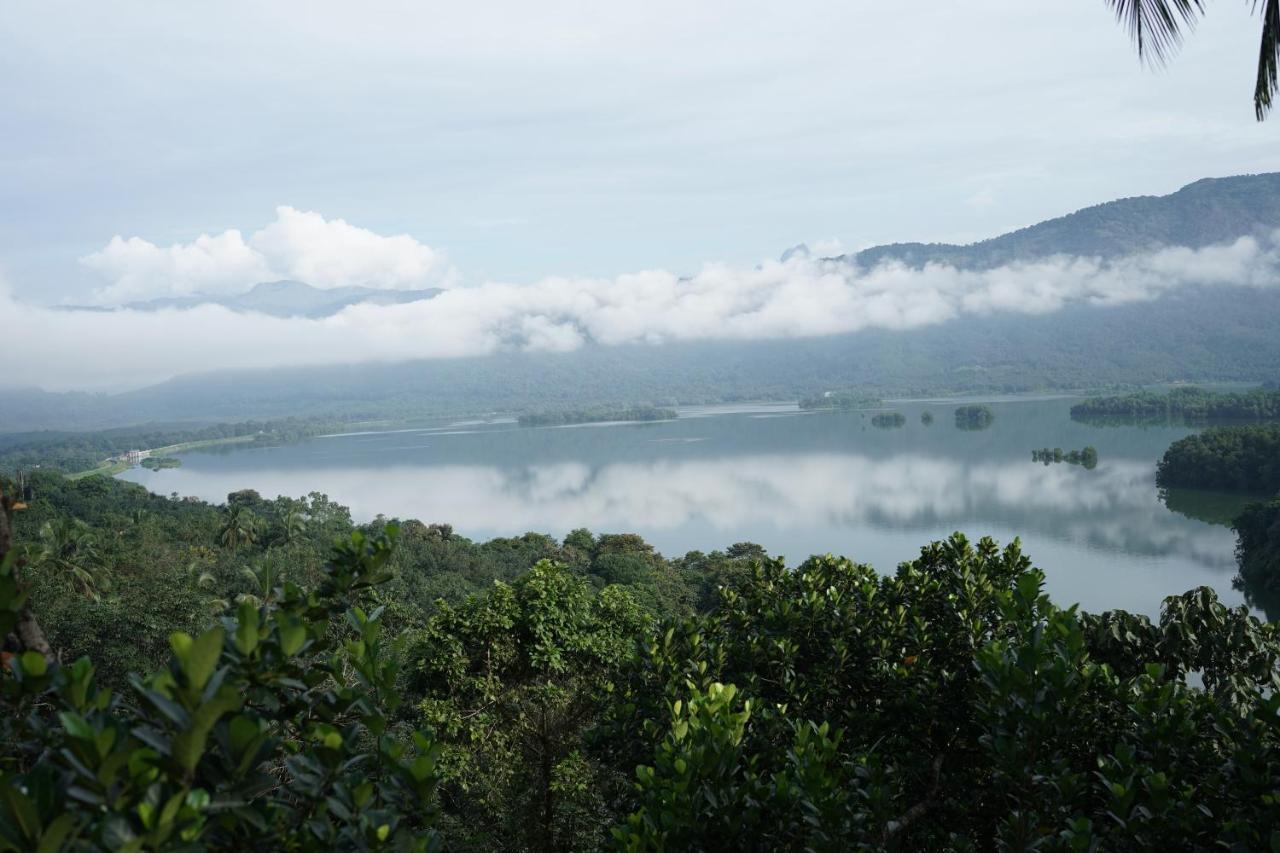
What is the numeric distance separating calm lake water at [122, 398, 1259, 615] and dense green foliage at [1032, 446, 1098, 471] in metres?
0.71

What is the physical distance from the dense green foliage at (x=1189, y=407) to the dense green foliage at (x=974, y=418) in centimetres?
801

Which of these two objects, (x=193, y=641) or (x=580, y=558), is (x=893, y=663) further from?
(x=580, y=558)

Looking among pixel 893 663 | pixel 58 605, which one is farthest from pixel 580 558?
pixel 893 663

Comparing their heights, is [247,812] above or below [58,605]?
above

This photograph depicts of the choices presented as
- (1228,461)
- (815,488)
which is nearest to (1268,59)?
(1228,461)

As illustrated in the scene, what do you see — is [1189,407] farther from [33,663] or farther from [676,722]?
[33,663]

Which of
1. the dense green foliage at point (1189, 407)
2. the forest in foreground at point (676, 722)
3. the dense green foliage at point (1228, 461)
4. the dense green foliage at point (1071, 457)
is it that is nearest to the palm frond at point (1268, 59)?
the forest in foreground at point (676, 722)

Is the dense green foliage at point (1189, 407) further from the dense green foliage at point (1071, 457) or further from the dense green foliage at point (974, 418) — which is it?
the dense green foliage at point (1071, 457)

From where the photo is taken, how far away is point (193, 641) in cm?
139

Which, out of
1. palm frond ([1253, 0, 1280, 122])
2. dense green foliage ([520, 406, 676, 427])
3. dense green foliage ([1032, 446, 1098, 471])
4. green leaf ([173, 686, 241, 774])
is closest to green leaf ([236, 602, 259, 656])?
green leaf ([173, 686, 241, 774])

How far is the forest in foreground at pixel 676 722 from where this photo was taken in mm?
1453

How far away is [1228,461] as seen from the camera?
40062 mm

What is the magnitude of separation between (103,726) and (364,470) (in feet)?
281

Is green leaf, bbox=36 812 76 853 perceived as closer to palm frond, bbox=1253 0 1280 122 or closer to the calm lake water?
palm frond, bbox=1253 0 1280 122
